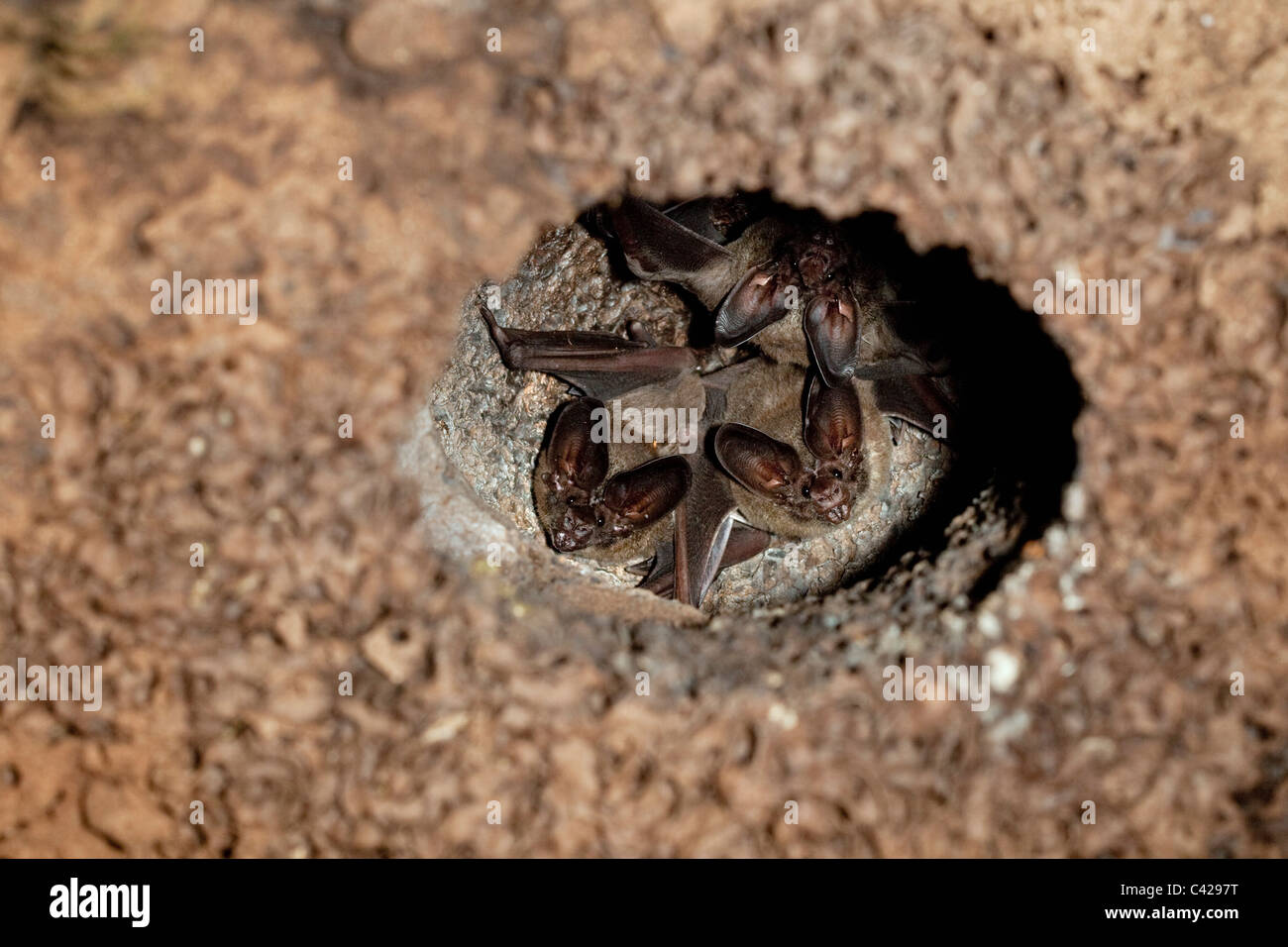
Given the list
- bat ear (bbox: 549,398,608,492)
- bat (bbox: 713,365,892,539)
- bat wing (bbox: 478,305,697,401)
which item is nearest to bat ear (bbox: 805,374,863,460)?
bat (bbox: 713,365,892,539)

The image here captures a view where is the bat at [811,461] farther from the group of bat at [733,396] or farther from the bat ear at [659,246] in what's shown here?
the bat ear at [659,246]

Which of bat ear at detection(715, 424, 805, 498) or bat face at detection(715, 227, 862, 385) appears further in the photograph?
bat ear at detection(715, 424, 805, 498)

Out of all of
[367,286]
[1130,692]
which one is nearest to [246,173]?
[367,286]

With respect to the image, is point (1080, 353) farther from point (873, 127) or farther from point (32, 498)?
point (32, 498)

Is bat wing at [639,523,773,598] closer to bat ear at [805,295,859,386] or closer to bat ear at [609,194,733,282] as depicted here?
bat ear at [805,295,859,386]

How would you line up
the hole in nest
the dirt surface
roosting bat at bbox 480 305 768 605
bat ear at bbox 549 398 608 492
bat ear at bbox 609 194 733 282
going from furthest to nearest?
bat ear at bbox 549 398 608 492 → roosting bat at bbox 480 305 768 605 → the hole in nest → bat ear at bbox 609 194 733 282 → the dirt surface

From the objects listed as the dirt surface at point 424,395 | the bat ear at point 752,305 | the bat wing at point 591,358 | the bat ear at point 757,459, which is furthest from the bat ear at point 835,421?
the dirt surface at point 424,395
